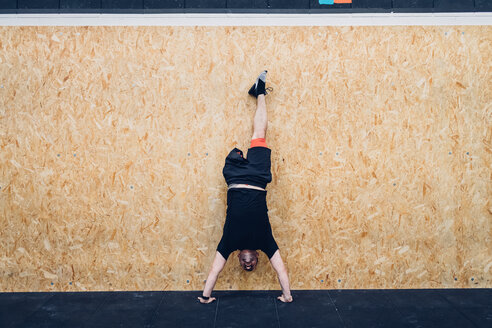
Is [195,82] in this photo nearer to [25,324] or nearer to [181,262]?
[181,262]

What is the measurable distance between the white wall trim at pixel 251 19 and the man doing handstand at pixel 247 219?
0.78m

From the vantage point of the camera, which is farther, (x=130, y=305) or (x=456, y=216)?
(x=456, y=216)

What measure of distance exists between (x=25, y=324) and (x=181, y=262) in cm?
157

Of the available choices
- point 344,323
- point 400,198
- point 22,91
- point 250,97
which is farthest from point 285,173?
point 22,91

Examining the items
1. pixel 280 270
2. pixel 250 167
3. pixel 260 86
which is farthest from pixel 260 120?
pixel 280 270

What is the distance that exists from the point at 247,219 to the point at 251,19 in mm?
2263

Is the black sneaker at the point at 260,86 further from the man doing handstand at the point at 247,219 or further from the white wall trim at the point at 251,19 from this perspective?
the white wall trim at the point at 251,19

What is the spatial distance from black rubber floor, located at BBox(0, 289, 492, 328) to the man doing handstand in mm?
233

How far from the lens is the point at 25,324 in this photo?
3373mm

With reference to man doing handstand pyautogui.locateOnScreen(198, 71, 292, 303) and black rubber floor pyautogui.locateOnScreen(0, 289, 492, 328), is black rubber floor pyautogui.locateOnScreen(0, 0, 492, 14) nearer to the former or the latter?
man doing handstand pyautogui.locateOnScreen(198, 71, 292, 303)

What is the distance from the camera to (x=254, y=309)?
3.65 metres

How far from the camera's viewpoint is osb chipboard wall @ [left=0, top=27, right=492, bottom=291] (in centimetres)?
405

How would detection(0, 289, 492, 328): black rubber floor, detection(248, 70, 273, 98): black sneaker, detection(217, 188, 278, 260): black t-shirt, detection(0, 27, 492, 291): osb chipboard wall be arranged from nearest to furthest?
detection(0, 289, 492, 328): black rubber floor < detection(217, 188, 278, 260): black t-shirt < detection(248, 70, 273, 98): black sneaker < detection(0, 27, 492, 291): osb chipboard wall

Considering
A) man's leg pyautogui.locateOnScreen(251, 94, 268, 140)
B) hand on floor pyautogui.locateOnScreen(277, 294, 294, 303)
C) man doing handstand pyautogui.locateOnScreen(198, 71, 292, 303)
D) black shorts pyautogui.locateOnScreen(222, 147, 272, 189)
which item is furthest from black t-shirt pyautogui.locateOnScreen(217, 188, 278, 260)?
man's leg pyautogui.locateOnScreen(251, 94, 268, 140)
